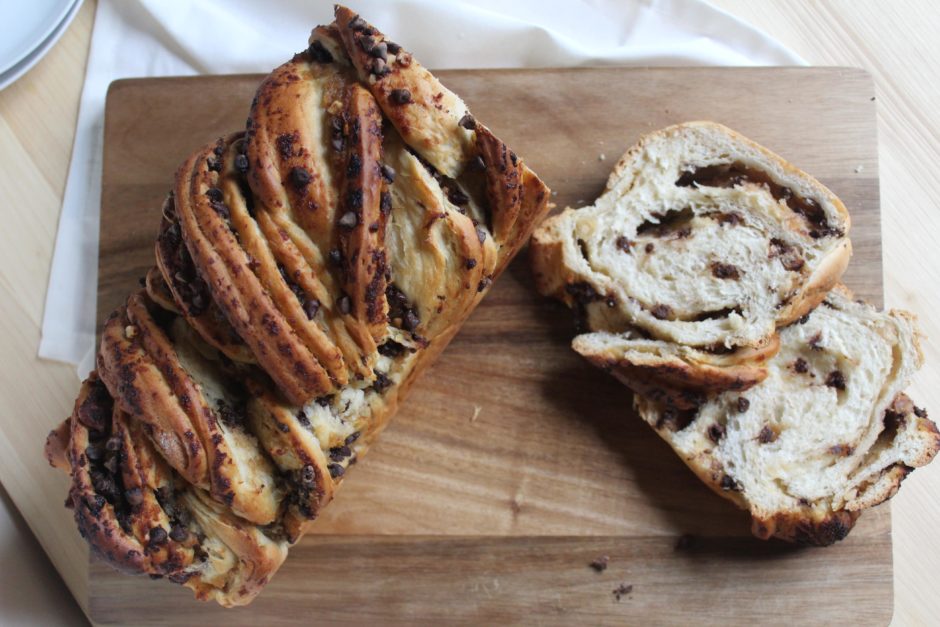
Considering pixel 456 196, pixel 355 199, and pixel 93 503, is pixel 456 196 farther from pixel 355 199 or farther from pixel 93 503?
A: pixel 93 503

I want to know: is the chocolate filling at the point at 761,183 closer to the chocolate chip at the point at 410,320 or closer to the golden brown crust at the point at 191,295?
the chocolate chip at the point at 410,320

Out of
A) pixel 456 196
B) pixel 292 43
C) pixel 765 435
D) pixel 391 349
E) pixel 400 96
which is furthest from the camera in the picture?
pixel 292 43

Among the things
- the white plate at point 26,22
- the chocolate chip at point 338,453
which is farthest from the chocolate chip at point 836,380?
Answer: the white plate at point 26,22

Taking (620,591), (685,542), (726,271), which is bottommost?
(620,591)

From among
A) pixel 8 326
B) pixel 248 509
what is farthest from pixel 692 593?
pixel 8 326

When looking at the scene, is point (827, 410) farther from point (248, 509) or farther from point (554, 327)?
point (248, 509)

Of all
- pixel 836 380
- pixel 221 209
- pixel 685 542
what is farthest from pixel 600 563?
pixel 221 209
